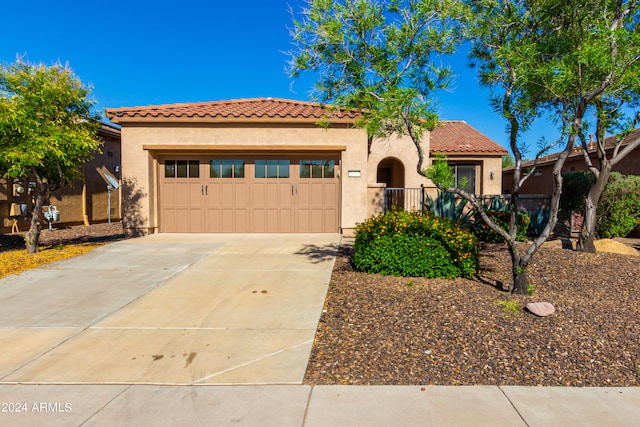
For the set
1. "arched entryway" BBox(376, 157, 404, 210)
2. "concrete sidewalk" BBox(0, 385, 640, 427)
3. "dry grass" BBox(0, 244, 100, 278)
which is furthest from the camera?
"arched entryway" BBox(376, 157, 404, 210)

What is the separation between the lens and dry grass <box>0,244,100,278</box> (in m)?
7.61

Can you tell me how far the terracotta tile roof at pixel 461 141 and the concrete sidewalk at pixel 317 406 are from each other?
46.4ft

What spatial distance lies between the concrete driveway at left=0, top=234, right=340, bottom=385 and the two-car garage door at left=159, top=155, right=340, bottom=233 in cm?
353

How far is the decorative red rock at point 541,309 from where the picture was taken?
4691mm

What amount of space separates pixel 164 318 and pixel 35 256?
5.68m

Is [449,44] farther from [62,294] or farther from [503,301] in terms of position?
[62,294]

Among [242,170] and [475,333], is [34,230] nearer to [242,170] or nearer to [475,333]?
[242,170]

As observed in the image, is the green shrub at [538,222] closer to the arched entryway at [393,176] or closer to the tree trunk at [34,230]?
the arched entryway at [393,176]

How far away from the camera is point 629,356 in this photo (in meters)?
3.83

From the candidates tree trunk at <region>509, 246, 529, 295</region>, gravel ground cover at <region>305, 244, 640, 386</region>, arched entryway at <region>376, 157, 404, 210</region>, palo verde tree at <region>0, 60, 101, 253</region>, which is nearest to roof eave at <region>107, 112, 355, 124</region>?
palo verde tree at <region>0, 60, 101, 253</region>

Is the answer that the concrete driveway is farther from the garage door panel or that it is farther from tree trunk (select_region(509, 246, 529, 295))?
the garage door panel

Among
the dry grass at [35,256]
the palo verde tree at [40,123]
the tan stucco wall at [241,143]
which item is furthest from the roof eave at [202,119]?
the dry grass at [35,256]

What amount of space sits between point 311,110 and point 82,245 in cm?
764

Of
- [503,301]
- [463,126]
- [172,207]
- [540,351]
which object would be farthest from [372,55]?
[463,126]
